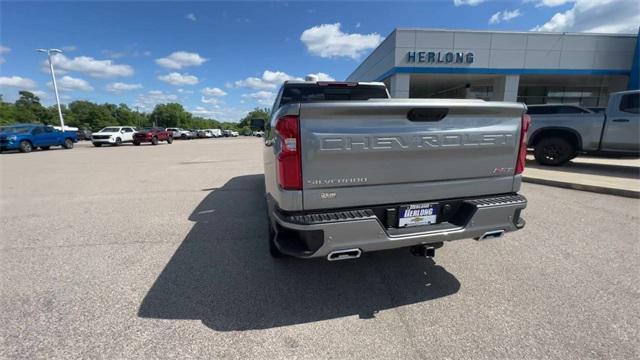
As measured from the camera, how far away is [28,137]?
18.0 m

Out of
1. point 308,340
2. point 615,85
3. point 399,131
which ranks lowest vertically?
point 308,340

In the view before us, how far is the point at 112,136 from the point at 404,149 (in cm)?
2973

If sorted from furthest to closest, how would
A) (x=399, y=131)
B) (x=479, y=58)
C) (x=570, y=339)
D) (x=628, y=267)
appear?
(x=479, y=58) → (x=628, y=267) → (x=399, y=131) → (x=570, y=339)

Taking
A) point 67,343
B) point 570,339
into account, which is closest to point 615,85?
point 570,339

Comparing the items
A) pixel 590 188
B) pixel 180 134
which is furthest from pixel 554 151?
pixel 180 134

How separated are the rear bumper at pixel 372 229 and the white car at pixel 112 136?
28859 millimetres

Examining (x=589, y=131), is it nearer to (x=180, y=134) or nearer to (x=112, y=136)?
(x=112, y=136)

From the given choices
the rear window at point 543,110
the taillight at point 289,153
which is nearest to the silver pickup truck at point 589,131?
the rear window at point 543,110

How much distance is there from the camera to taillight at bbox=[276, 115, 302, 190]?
2.11m

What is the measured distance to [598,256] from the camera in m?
3.35

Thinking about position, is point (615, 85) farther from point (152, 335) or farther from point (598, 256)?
point (152, 335)

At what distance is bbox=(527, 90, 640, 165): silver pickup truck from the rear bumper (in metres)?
8.03

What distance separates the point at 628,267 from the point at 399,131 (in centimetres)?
314

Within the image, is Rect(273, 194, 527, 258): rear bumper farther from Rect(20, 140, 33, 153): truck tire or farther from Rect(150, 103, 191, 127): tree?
Rect(150, 103, 191, 127): tree
